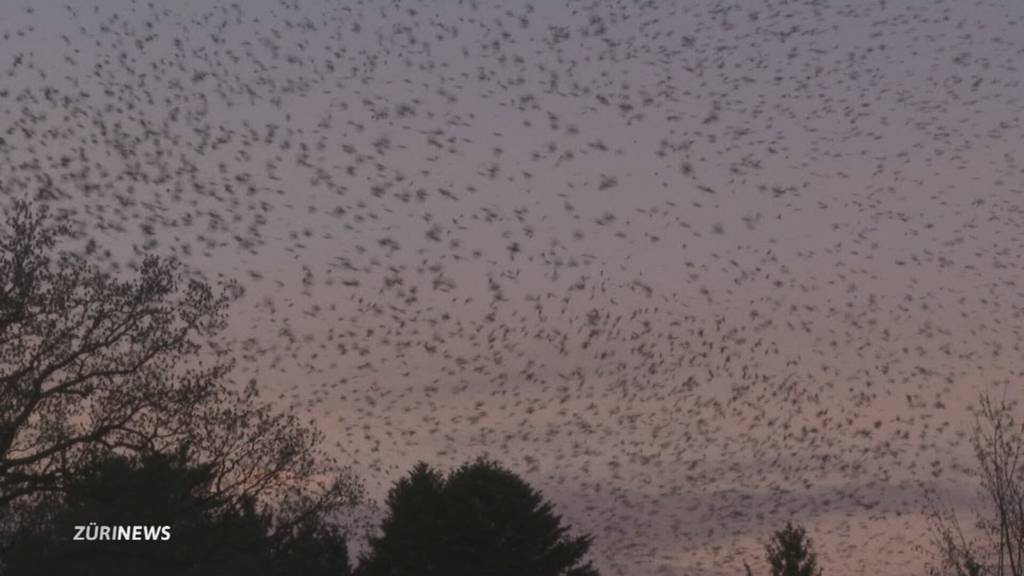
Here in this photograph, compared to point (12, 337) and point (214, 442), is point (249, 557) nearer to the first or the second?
point (214, 442)

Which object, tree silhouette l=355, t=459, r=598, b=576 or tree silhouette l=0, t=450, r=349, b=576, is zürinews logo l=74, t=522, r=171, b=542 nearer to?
tree silhouette l=0, t=450, r=349, b=576

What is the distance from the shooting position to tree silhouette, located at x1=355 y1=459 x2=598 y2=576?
69.9 metres

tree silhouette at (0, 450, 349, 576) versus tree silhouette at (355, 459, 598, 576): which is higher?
tree silhouette at (355, 459, 598, 576)

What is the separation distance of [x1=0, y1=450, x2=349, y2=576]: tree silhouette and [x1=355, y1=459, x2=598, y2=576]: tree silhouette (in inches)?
184

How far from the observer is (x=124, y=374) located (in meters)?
34.0

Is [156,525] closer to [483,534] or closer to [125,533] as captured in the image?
[125,533]

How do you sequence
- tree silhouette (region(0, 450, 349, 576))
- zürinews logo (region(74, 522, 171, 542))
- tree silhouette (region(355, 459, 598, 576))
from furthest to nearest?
1. tree silhouette (region(355, 459, 598, 576))
2. zürinews logo (region(74, 522, 171, 542))
3. tree silhouette (region(0, 450, 349, 576))

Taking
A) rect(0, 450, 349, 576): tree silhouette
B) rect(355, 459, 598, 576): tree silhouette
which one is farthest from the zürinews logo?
rect(355, 459, 598, 576): tree silhouette

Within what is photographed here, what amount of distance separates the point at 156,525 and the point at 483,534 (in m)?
25.5

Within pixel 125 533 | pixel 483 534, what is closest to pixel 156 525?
pixel 125 533

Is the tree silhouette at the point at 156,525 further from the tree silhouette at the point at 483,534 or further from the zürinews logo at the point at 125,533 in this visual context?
the tree silhouette at the point at 483,534

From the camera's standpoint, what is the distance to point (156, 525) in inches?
1858

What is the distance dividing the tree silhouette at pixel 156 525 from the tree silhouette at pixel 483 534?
468 centimetres

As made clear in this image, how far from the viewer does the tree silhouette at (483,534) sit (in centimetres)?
6994
